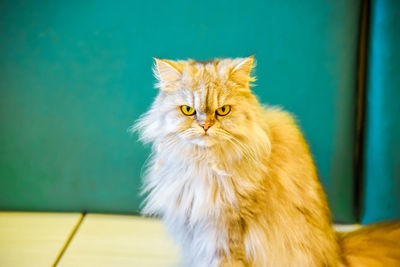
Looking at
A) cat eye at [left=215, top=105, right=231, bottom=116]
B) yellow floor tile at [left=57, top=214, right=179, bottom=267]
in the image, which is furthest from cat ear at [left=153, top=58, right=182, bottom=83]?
yellow floor tile at [left=57, top=214, right=179, bottom=267]

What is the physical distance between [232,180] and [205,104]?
26cm

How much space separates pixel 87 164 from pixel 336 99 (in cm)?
115

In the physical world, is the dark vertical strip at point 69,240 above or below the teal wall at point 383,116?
below

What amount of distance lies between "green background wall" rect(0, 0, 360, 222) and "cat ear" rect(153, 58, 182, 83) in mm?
416

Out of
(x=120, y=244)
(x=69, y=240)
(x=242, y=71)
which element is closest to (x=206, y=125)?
(x=242, y=71)

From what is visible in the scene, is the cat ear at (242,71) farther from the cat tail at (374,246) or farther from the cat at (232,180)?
the cat tail at (374,246)

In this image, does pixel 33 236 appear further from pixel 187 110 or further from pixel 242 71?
pixel 242 71

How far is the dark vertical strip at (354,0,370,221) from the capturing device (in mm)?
1348

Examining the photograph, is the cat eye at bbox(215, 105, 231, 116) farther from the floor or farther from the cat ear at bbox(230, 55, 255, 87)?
the floor

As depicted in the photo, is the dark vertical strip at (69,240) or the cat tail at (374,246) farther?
the dark vertical strip at (69,240)

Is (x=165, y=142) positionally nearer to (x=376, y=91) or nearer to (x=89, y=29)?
(x=89, y=29)

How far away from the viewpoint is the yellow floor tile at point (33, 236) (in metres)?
1.32

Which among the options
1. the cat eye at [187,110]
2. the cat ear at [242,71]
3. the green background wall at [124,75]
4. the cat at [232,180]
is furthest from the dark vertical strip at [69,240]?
the cat ear at [242,71]

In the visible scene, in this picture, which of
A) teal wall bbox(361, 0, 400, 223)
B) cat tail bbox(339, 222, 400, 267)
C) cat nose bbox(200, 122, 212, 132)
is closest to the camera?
cat nose bbox(200, 122, 212, 132)
